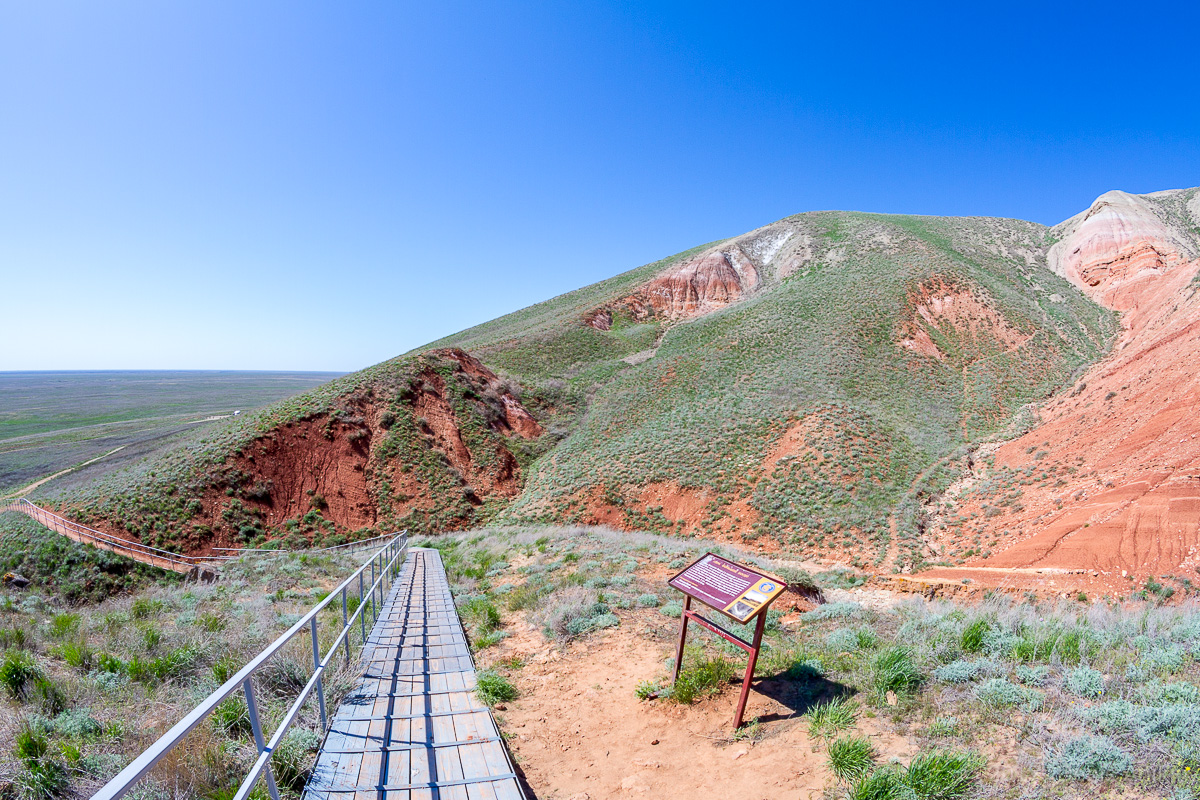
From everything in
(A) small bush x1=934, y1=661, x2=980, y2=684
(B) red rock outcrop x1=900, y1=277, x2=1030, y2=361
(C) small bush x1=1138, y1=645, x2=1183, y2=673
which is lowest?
(A) small bush x1=934, y1=661, x2=980, y2=684

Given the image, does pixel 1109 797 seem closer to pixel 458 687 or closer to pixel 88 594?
pixel 458 687

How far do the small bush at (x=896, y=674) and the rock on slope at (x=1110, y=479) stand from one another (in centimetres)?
930

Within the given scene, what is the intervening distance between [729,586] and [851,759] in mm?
1896

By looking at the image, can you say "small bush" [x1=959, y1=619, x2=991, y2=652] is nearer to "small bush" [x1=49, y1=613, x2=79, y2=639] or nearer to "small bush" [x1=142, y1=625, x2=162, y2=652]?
"small bush" [x1=142, y1=625, x2=162, y2=652]

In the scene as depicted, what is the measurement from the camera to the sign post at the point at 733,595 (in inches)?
196

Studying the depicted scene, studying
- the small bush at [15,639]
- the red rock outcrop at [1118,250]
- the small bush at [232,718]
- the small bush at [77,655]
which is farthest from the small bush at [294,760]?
the red rock outcrop at [1118,250]

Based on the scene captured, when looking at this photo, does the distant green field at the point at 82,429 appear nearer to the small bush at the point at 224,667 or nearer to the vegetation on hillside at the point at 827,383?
the vegetation on hillside at the point at 827,383

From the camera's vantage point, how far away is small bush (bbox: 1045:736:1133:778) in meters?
3.35

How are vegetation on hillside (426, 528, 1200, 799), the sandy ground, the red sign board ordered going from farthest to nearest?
the red sign board
the sandy ground
vegetation on hillside (426, 528, 1200, 799)

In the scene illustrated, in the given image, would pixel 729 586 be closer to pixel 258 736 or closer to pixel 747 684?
pixel 747 684

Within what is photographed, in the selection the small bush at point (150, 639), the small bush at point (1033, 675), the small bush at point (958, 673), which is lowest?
the small bush at point (150, 639)

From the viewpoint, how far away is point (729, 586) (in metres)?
5.55

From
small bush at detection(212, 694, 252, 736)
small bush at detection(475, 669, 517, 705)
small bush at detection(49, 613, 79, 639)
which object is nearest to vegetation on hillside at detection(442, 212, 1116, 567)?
small bush at detection(475, 669, 517, 705)

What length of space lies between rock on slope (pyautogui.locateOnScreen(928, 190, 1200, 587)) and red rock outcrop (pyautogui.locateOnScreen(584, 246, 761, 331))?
32.9 m
